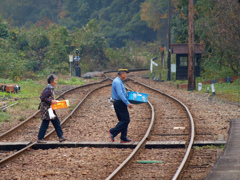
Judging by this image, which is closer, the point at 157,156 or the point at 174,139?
the point at 157,156

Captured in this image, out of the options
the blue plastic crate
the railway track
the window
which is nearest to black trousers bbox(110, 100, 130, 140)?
the blue plastic crate

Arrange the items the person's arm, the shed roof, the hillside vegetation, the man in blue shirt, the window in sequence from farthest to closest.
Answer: the window < the shed roof < the hillside vegetation < the person's arm < the man in blue shirt

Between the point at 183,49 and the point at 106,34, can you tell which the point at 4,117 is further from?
the point at 106,34

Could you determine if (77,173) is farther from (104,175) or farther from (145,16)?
(145,16)

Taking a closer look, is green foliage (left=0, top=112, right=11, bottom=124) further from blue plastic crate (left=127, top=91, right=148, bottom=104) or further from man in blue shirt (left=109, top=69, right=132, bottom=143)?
blue plastic crate (left=127, top=91, right=148, bottom=104)

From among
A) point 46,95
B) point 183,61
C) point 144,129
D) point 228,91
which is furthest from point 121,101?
point 183,61

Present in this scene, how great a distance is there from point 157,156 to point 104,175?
1734mm

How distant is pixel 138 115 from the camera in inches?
547

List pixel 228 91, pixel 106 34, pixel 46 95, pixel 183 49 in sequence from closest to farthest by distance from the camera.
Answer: pixel 46 95 < pixel 228 91 < pixel 183 49 < pixel 106 34

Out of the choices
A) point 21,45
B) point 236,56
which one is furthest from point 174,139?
point 21,45

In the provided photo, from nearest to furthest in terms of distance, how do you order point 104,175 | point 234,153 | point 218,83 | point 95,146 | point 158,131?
1. point 104,175
2. point 234,153
3. point 95,146
4. point 158,131
5. point 218,83

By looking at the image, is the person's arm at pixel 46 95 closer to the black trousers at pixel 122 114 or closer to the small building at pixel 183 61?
the black trousers at pixel 122 114

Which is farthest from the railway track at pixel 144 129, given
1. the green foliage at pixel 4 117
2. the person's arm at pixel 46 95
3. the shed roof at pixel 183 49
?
the shed roof at pixel 183 49

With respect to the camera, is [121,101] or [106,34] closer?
[121,101]
